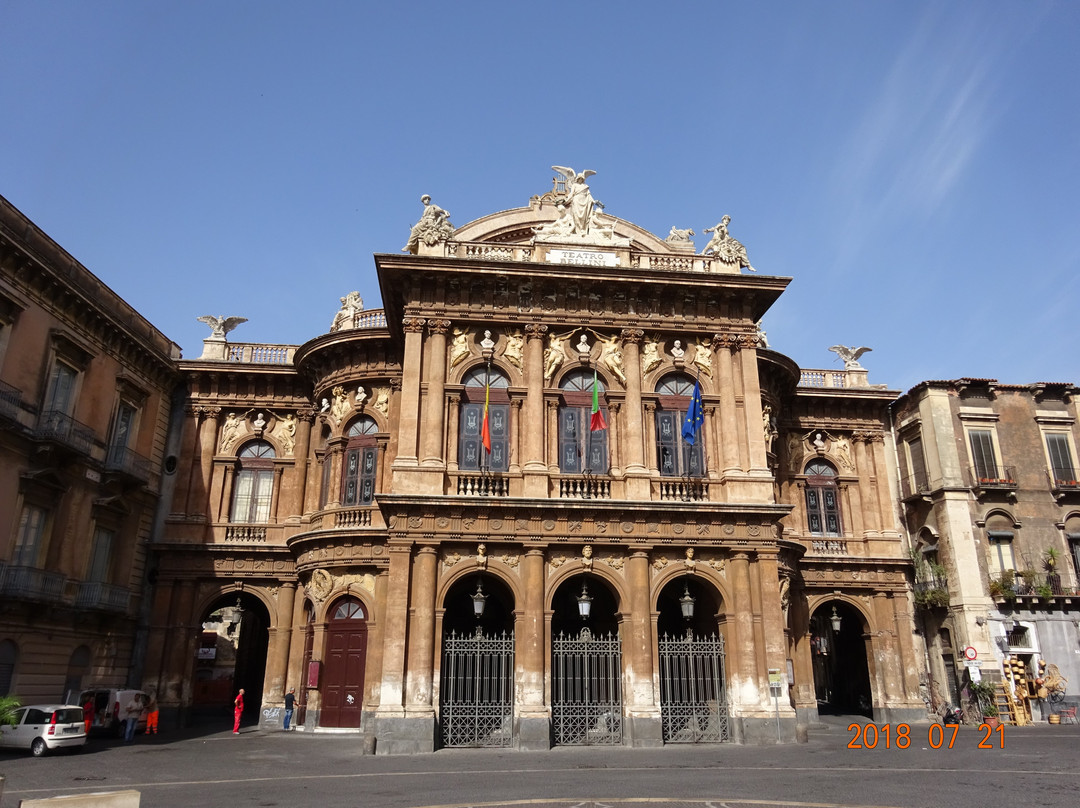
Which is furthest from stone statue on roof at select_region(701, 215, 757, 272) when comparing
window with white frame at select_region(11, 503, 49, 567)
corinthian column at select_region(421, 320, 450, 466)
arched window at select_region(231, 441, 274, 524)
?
window with white frame at select_region(11, 503, 49, 567)

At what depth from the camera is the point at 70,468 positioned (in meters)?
22.8

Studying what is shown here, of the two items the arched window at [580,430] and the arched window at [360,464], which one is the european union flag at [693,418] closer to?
the arched window at [580,430]

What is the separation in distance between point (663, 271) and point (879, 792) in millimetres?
13911

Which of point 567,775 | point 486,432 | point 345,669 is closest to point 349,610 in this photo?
point 345,669

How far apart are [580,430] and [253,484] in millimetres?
12512

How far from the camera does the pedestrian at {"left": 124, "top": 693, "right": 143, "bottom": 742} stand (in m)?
21.9

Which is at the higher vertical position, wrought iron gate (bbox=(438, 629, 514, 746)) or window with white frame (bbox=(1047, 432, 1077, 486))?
window with white frame (bbox=(1047, 432, 1077, 486))

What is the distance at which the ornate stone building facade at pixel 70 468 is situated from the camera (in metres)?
20.6

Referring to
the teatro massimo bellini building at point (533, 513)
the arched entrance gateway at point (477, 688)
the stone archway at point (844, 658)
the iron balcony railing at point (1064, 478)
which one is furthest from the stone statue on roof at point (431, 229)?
the iron balcony railing at point (1064, 478)

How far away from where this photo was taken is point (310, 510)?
26.2m

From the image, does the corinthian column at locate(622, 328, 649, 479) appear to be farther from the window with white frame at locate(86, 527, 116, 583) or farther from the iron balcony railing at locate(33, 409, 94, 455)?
the window with white frame at locate(86, 527, 116, 583)

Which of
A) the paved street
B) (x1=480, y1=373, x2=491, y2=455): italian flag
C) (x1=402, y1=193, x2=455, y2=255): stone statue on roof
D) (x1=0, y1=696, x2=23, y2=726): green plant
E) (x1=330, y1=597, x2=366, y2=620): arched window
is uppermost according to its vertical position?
(x1=402, y1=193, x2=455, y2=255): stone statue on roof

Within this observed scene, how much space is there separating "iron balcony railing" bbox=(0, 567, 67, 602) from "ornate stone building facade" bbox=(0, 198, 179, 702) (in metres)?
0.04

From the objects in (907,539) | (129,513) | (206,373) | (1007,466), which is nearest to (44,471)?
(129,513)
